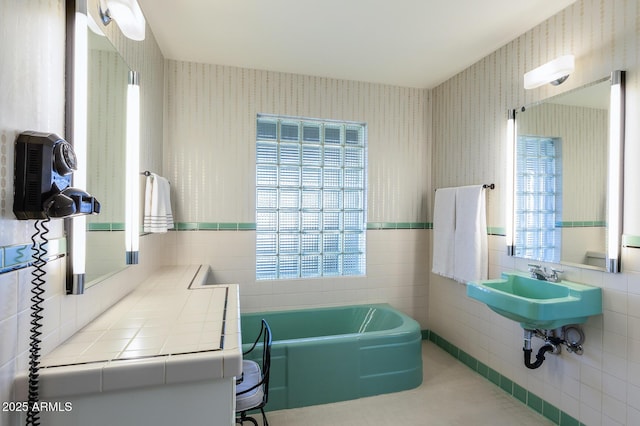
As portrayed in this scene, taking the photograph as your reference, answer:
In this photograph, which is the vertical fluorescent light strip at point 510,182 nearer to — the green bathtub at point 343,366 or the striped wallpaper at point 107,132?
the green bathtub at point 343,366

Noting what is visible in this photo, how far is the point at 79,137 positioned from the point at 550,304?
89.3 inches

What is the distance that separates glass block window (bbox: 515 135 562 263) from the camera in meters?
1.96

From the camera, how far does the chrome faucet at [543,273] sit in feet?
6.23

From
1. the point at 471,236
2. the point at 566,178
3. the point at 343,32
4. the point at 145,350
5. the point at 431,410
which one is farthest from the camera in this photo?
the point at 471,236

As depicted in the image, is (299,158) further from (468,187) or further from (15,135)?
(15,135)

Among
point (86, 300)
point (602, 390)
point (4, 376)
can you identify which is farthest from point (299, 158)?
point (602, 390)

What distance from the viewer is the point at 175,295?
170 cm

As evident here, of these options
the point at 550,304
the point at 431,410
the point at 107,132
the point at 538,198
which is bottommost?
the point at 431,410

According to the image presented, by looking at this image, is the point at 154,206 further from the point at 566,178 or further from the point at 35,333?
the point at 566,178

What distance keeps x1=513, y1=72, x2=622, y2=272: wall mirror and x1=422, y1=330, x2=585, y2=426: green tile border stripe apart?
0.95 m

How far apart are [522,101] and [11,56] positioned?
2.67 meters

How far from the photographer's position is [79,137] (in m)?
1.08

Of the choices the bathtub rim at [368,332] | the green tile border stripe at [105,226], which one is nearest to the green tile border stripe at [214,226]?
the bathtub rim at [368,332]

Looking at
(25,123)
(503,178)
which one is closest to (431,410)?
(503,178)
